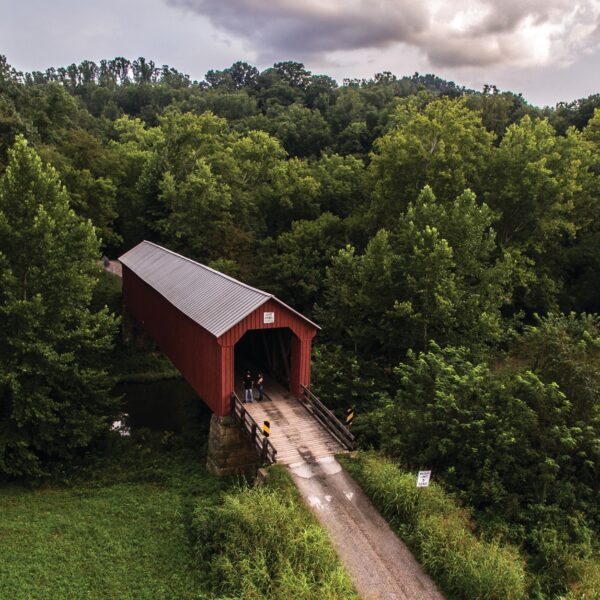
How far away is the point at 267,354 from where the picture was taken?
2036 cm

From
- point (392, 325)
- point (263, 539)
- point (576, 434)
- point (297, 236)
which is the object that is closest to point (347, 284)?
point (392, 325)

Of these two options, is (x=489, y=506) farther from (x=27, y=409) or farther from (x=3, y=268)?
(x=3, y=268)

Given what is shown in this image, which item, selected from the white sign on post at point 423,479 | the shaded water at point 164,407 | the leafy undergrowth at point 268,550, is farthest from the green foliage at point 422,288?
the leafy undergrowth at point 268,550

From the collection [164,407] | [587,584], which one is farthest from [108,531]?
[164,407]

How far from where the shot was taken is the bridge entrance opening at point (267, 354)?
62.5ft

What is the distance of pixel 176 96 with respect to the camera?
95.8 metres

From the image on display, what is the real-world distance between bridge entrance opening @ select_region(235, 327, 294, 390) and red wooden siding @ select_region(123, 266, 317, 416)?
0.86 metres

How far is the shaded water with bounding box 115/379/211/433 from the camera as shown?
22.2 metres

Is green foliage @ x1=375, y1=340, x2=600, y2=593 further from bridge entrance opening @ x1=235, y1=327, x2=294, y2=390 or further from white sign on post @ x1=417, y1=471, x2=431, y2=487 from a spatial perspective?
bridge entrance opening @ x1=235, y1=327, x2=294, y2=390

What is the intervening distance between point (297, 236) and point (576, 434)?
64.3 ft

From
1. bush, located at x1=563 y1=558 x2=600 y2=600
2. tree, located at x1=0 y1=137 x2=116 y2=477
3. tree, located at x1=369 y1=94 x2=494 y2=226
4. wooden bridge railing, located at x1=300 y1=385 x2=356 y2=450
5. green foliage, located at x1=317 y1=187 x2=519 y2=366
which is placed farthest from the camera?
tree, located at x1=369 y1=94 x2=494 y2=226

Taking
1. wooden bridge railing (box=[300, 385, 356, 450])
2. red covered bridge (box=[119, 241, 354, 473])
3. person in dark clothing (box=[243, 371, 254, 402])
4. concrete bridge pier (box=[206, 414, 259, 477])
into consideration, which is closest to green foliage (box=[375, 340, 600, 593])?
wooden bridge railing (box=[300, 385, 356, 450])

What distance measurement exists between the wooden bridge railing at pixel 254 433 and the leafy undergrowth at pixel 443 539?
91.7 inches

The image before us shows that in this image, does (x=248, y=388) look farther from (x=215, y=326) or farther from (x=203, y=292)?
(x=203, y=292)
